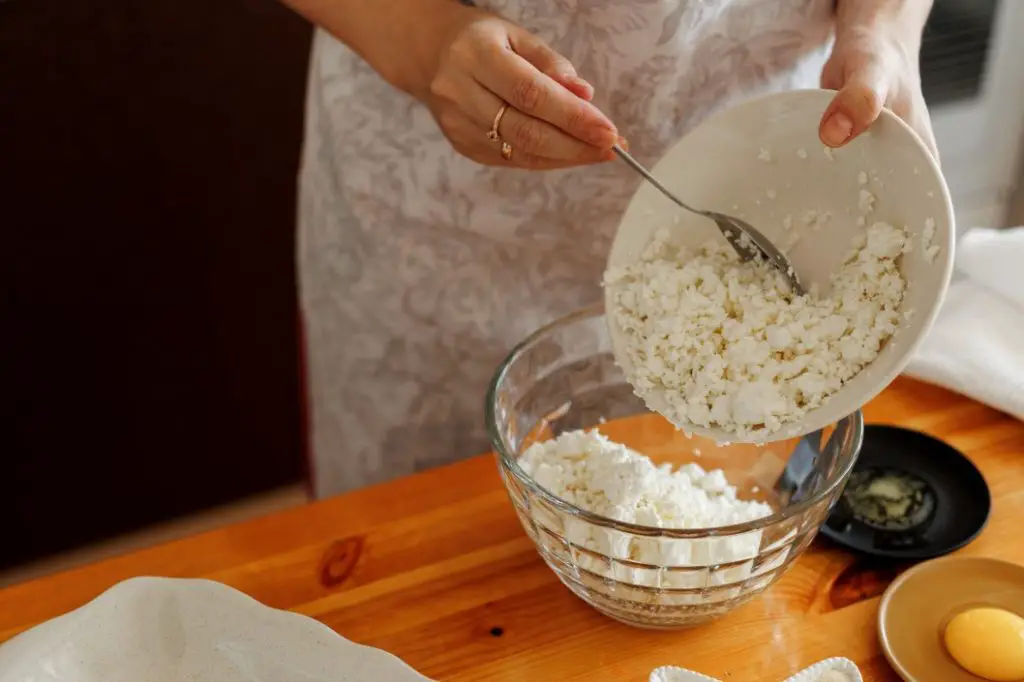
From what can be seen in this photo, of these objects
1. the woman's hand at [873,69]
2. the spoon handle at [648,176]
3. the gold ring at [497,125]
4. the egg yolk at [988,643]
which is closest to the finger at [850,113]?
the woman's hand at [873,69]

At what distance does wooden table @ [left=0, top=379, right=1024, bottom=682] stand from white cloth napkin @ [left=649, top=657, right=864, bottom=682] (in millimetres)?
32

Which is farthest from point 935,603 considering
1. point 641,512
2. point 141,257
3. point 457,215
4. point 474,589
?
point 141,257

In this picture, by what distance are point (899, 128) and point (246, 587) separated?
1.85 ft

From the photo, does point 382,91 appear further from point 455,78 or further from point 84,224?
point 84,224

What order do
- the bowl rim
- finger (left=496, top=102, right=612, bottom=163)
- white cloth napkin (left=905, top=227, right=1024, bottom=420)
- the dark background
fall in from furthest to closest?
the dark background, white cloth napkin (left=905, top=227, right=1024, bottom=420), finger (left=496, top=102, right=612, bottom=163), the bowl rim

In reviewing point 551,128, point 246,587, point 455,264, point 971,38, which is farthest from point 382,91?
point 971,38

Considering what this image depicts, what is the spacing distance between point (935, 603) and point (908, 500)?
0.39 feet

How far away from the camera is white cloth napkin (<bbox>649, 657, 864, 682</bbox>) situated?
2.12 feet

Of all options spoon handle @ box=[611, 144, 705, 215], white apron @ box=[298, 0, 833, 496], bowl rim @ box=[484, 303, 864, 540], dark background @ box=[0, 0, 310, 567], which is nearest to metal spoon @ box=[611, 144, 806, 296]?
spoon handle @ box=[611, 144, 705, 215]

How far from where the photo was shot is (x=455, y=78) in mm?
781

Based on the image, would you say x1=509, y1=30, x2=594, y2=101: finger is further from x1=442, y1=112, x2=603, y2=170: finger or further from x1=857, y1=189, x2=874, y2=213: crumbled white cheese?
x1=857, y1=189, x2=874, y2=213: crumbled white cheese

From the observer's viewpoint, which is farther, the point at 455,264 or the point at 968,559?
the point at 455,264

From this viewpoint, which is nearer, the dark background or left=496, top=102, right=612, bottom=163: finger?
left=496, top=102, right=612, bottom=163: finger

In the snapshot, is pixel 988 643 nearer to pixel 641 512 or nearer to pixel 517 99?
pixel 641 512
